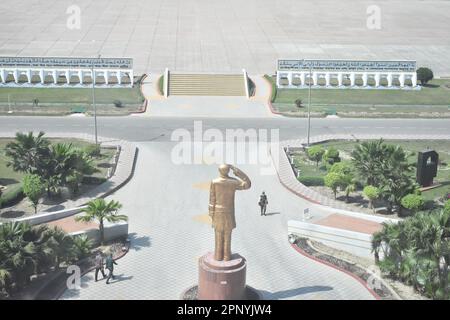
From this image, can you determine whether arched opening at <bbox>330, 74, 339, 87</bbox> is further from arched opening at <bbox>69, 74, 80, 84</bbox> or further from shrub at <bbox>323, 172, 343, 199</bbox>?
shrub at <bbox>323, 172, 343, 199</bbox>

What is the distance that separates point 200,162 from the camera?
47094mm

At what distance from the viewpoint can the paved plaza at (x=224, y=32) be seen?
7919cm

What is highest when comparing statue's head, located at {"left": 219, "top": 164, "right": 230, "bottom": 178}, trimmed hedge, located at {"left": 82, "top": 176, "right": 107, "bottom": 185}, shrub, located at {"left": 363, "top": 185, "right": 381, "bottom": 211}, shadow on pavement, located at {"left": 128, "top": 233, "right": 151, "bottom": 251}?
statue's head, located at {"left": 219, "top": 164, "right": 230, "bottom": 178}

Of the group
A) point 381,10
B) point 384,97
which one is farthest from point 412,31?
point 384,97

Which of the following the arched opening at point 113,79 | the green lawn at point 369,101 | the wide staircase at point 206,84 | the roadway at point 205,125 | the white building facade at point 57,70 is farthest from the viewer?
the arched opening at point 113,79

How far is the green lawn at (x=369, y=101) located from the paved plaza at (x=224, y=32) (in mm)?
8450

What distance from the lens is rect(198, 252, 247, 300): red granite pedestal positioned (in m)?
26.2

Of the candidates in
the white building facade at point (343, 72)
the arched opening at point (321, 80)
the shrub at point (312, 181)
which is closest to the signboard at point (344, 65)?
the white building facade at point (343, 72)

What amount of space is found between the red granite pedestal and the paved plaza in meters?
48.2

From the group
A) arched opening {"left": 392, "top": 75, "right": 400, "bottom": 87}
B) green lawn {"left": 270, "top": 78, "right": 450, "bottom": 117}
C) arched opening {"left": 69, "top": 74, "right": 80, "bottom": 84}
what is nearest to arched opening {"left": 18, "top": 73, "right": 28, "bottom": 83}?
arched opening {"left": 69, "top": 74, "right": 80, "bottom": 84}

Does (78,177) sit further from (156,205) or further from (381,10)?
(381,10)

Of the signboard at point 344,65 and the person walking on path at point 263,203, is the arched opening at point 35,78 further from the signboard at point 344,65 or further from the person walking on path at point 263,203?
the person walking on path at point 263,203

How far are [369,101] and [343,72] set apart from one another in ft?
19.4

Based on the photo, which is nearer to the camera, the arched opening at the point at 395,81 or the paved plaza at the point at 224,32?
the arched opening at the point at 395,81
